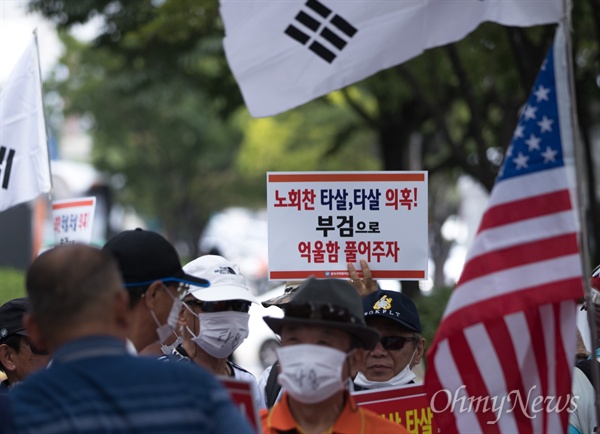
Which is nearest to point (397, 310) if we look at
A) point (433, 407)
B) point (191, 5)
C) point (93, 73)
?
point (433, 407)

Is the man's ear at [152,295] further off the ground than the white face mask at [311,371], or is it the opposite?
the man's ear at [152,295]

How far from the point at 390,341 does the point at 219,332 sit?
0.90 m

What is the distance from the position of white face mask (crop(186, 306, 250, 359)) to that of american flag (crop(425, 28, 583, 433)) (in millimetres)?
1670

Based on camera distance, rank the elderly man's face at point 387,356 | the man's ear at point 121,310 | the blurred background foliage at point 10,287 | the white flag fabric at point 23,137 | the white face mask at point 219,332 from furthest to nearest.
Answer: the blurred background foliage at point 10,287 → the white flag fabric at point 23,137 → the elderly man's face at point 387,356 → the white face mask at point 219,332 → the man's ear at point 121,310

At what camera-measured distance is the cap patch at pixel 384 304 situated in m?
5.97

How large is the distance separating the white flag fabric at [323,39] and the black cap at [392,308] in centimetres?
116

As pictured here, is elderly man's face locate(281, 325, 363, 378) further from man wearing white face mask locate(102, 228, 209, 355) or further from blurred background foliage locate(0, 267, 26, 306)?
blurred background foliage locate(0, 267, 26, 306)

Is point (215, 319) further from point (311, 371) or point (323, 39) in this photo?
point (311, 371)

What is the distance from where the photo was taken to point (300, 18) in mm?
6340

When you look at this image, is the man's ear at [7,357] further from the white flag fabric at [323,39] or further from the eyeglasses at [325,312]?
the eyeglasses at [325,312]

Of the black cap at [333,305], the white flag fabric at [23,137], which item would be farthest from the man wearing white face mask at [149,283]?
the white flag fabric at [23,137]

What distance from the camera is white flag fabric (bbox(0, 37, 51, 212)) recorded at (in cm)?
780

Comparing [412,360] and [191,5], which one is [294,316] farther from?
[191,5]

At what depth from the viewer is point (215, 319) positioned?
19.5 ft
